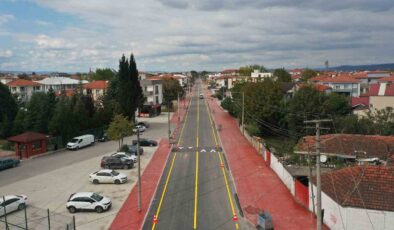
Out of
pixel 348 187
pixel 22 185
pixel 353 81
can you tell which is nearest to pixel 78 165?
pixel 22 185

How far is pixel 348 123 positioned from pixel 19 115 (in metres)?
49.7

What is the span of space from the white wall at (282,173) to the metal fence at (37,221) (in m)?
18.6

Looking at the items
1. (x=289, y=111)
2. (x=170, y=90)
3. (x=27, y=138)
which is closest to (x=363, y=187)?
(x=289, y=111)

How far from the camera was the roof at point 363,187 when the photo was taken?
22781 mm

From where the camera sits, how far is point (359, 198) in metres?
23.2

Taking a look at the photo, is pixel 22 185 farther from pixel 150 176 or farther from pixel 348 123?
pixel 348 123

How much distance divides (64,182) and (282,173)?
2123cm

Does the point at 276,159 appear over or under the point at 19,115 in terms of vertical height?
under

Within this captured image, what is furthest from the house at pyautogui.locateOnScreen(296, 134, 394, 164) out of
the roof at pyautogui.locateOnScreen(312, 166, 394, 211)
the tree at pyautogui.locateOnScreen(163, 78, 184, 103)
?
the tree at pyautogui.locateOnScreen(163, 78, 184, 103)

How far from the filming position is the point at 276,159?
39312 millimetres

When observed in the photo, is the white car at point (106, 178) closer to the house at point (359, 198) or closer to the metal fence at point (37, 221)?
Result: the metal fence at point (37, 221)

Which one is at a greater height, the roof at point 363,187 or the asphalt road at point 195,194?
the roof at point 363,187

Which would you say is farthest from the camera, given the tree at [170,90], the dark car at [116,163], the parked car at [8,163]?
the tree at [170,90]

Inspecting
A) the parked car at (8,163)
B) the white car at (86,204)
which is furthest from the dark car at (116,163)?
the white car at (86,204)
